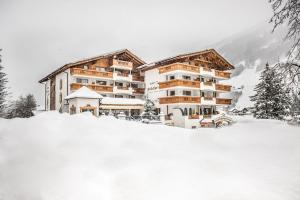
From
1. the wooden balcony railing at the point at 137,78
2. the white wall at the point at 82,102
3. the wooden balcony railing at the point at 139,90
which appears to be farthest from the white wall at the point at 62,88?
the wooden balcony railing at the point at 139,90

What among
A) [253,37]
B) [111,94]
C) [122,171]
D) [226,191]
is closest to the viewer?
[226,191]

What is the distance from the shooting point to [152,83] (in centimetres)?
3816

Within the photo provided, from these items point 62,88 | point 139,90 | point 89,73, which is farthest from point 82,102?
point 139,90

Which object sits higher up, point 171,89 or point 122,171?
point 171,89

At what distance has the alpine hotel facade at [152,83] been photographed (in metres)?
32.8

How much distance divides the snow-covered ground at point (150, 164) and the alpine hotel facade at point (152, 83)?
906 inches

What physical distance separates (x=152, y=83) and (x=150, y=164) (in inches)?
1306

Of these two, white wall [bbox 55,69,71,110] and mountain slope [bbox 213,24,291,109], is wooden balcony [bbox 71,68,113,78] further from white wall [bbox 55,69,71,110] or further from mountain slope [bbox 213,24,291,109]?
mountain slope [bbox 213,24,291,109]

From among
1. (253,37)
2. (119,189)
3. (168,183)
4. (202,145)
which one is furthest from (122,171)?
(253,37)

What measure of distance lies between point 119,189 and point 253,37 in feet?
596

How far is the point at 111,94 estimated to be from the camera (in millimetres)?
36344

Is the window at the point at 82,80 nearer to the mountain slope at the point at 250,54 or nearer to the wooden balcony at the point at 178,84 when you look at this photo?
the wooden balcony at the point at 178,84

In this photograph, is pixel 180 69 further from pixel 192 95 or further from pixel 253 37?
pixel 253 37

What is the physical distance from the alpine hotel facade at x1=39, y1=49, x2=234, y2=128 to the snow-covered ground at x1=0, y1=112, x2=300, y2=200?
2300 cm
